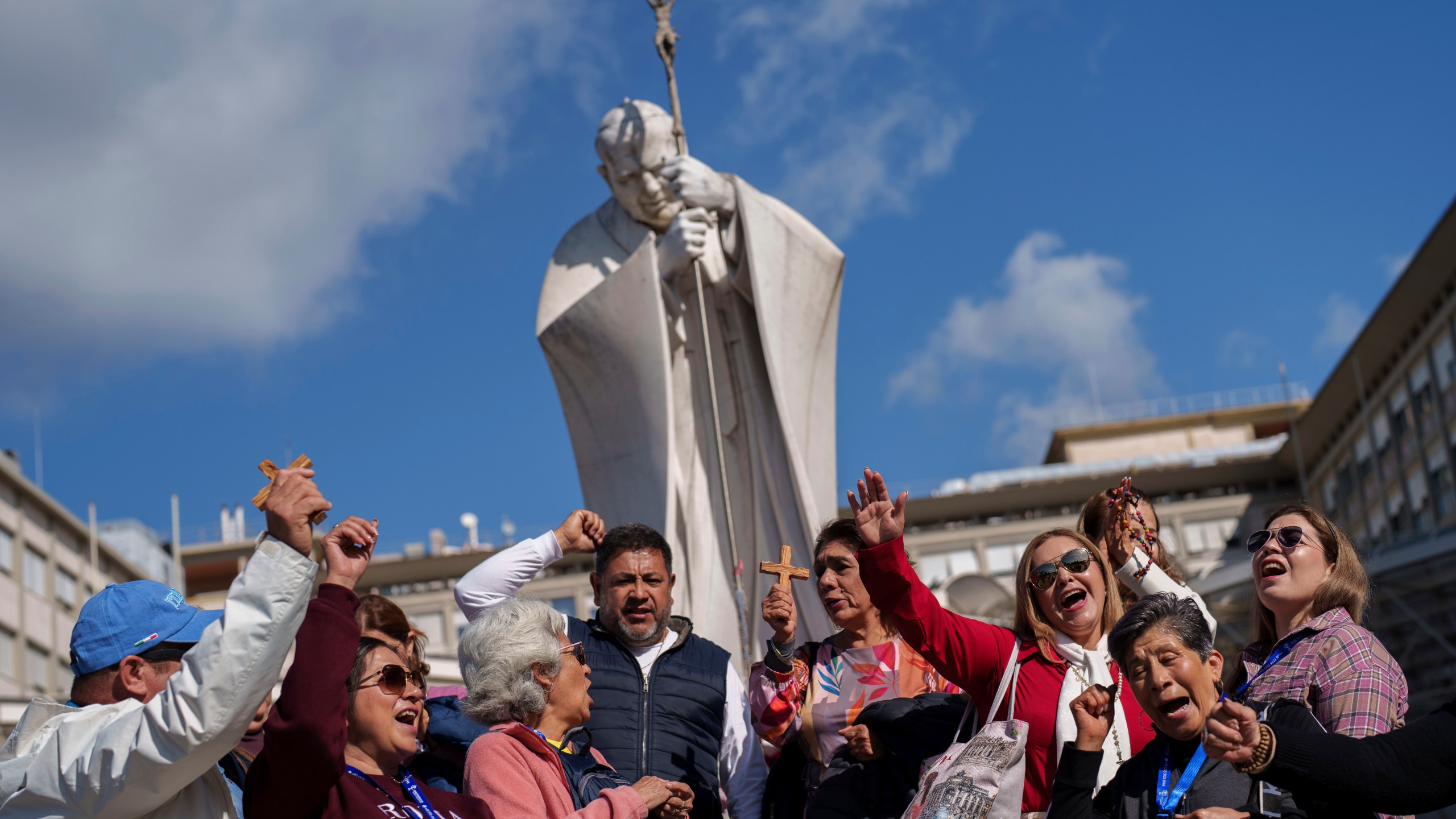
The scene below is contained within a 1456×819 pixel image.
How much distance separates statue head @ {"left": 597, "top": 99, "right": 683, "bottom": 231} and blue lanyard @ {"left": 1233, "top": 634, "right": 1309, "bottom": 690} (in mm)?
5953

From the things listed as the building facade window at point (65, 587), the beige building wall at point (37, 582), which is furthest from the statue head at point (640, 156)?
the building facade window at point (65, 587)

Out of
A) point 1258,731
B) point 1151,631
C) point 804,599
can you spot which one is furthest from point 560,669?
point 804,599

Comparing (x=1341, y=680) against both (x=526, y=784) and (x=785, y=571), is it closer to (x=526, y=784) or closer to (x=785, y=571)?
(x=785, y=571)

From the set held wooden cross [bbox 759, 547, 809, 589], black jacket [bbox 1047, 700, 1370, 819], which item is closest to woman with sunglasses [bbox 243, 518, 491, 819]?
black jacket [bbox 1047, 700, 1370, 819]

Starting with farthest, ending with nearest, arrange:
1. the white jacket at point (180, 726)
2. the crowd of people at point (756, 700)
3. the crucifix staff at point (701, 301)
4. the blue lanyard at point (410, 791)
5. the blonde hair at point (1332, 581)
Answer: the crucifix staff at point (701, 301) < the blonde hair at point (1332, 581) < the blue lanyard at point (410, 791) < the crowd of people at point (756, 700) < the white jacket at point (180, 726)

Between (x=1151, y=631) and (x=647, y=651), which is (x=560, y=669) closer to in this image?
(x=647, y=651)

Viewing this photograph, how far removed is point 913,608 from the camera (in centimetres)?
414

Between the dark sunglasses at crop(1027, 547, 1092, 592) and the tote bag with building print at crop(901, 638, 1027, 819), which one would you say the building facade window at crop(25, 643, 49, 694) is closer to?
the dark sunglasses at crop(1027, 547, 1092, 592)

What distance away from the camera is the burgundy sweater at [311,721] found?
9.84 ft

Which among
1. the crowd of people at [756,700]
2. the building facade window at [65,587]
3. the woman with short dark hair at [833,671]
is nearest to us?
the crowd of people at [756,700]

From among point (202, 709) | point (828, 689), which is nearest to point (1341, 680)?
point (828, 689)

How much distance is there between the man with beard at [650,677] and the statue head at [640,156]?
4.55 metres

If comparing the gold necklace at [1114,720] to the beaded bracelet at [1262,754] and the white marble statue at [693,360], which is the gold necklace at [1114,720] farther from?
the white marble statue at [693,360]

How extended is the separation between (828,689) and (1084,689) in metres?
1.14
